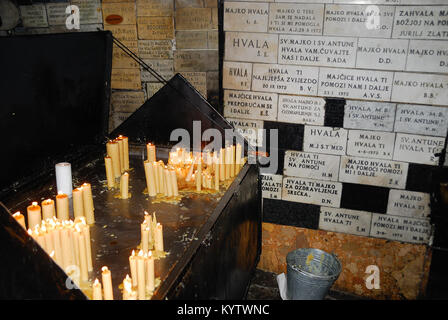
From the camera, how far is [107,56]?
3477 millimetres

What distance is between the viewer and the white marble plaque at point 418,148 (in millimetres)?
3514

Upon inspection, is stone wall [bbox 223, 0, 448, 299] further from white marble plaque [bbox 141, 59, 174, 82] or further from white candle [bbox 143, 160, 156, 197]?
white candle [bbox 143, 160, 156, 197]

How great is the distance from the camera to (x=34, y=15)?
454cm

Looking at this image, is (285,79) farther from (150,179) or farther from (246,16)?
(150,179)

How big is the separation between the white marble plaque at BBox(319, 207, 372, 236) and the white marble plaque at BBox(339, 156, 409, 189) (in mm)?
359

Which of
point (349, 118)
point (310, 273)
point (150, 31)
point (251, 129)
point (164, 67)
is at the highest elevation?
point (150, 31)

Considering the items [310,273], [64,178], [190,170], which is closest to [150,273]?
[64,178]

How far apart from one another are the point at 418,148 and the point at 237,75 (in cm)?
197

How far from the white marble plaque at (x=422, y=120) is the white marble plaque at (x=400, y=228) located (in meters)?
0.92

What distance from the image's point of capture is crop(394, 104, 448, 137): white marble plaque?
343 centimetres

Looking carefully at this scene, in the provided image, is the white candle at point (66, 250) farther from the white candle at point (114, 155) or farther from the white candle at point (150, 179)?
the white candle at point (114, 155)

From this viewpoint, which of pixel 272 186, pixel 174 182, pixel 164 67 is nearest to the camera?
pixel 174 182

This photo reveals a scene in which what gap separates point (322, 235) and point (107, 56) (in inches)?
117
